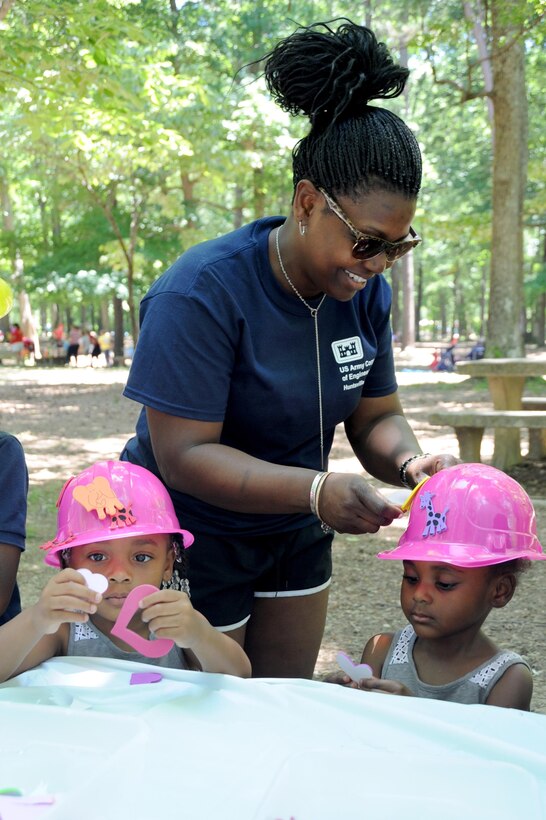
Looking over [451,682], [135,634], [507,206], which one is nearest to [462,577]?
[451,682]

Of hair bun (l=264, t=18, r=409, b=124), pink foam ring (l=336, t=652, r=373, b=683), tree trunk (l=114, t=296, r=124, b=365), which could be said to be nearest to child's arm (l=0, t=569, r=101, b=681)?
pink foam ring (l=336, t=652, r=373, b=683)

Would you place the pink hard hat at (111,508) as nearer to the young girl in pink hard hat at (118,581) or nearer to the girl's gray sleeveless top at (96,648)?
the young girl in pink hard hat at (118,581)

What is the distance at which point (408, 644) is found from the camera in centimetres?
252

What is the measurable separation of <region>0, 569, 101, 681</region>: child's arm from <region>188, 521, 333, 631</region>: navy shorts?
0.51 m

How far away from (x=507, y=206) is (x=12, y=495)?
40.3 feet

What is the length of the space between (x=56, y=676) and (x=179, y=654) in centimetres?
44

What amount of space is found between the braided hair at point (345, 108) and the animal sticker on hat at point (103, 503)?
88cm

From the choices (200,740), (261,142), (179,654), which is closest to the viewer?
(200,740)

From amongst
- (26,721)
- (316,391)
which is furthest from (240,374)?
(26,721)

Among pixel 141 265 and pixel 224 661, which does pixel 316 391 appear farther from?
pixel 141 265

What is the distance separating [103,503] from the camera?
2.24m

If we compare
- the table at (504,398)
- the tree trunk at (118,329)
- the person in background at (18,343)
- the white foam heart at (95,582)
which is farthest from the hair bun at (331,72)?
the person in background at (18,343)

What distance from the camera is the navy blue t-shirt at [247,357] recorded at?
7.39 ft

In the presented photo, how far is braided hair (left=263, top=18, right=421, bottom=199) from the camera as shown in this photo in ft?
7.30
